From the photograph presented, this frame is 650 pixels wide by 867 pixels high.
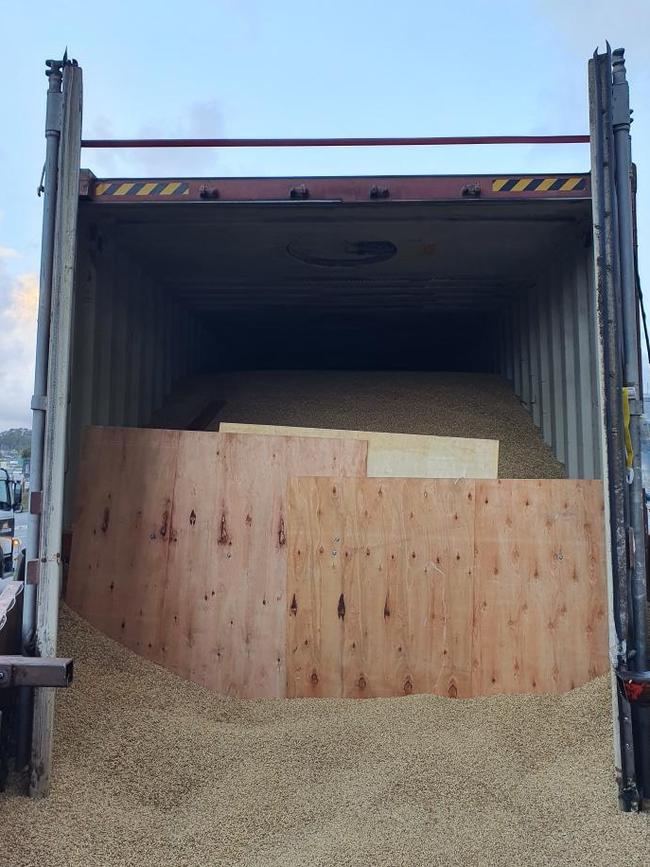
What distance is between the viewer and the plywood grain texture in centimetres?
382

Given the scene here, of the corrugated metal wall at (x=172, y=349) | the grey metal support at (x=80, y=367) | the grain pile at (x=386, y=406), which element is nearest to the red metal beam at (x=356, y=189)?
the grey metal support at (x=80, y=367)

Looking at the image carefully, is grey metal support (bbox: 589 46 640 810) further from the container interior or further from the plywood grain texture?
the plywood grain texture

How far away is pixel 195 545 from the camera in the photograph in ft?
13.4

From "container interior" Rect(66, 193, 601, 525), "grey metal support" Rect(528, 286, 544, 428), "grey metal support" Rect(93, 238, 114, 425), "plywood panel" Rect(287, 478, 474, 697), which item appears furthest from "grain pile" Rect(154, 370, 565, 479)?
"plywood panel" Rect(287, 478, 474, 697)

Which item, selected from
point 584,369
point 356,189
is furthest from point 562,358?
point 356,189

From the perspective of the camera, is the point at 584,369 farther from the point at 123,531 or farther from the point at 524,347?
the point at 123,531

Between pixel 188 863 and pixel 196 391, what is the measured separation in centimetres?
478

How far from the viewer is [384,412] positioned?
6102 millimetres

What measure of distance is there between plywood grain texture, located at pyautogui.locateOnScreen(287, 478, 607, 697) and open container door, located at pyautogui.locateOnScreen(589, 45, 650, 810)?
1.10 m

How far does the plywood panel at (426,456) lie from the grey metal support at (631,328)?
1.68 m

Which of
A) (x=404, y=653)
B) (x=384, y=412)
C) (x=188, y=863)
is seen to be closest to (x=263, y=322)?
(x=384, y=412)

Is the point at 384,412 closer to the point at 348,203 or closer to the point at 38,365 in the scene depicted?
the point at 348,203

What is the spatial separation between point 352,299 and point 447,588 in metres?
3.39

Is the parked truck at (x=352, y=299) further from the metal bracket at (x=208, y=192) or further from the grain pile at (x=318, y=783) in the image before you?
the grain pile at (x=318, y=783)
